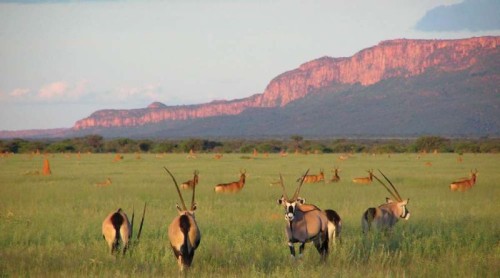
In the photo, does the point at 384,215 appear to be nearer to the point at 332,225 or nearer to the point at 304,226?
the point at 332,225

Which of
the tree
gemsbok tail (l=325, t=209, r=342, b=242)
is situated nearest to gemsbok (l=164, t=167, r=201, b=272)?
gemsbok tail (l=325, t=209, r=342, b=242)

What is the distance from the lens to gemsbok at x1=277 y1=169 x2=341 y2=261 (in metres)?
11.4

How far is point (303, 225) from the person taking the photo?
38.4 feet

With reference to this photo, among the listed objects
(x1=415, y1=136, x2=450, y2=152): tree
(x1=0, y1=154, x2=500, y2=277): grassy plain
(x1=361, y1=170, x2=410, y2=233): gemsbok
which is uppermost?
(x1=361, y1=170, x2=410, y2=233): gemsbok

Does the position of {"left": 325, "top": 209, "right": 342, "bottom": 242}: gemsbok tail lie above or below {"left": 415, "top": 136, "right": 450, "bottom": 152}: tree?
above

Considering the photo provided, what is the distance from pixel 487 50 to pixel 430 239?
181517 mm

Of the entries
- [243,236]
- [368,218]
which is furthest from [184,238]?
[368,218]

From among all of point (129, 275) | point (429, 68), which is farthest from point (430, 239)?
point (429, 68)

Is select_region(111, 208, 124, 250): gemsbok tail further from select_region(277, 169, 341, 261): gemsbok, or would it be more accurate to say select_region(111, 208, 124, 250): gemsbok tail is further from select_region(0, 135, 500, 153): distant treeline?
select_region(0, 135, 500, 153): distant treeline

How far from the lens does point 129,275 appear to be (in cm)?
1099

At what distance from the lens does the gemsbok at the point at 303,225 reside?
11.4m

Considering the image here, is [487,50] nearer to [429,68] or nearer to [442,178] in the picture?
[429,68]

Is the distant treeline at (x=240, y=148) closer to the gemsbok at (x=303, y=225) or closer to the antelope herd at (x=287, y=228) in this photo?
the antelope herd at (x=287, y=228)

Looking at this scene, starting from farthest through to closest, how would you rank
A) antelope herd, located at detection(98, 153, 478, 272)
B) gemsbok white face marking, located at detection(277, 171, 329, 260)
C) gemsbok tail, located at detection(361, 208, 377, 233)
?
gemsbok tail, located at detection(361, 208, 377, 233), gemsbok white face marking, located at detection(277, 171, 329, 260), antelope herd, located at detection(98, 153, 478, 272)
